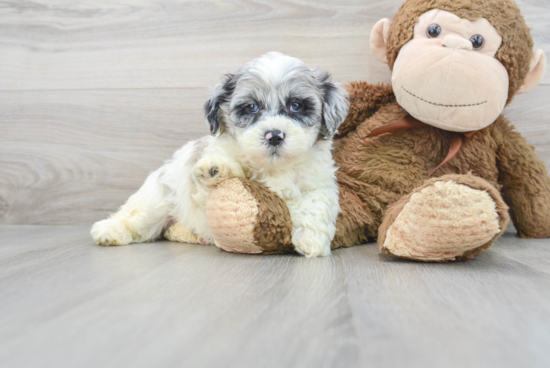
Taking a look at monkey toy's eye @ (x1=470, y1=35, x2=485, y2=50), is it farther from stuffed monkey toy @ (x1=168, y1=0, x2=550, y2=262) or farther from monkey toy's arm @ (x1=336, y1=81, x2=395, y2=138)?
monkey toy's arm @ (x1=336, y1=81, x2=395, y2=138)

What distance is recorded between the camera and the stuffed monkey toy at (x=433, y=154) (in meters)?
1.13

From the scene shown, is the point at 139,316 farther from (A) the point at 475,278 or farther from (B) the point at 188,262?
(A) the point at 475,278

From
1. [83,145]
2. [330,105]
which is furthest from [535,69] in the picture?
[83,145]

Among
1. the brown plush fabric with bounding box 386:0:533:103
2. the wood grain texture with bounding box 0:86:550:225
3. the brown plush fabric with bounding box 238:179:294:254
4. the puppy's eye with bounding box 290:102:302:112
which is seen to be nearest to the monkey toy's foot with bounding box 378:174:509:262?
the brown plush fabric with bounding box 238:179:294:254

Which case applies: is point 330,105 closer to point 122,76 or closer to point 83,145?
point 122,76

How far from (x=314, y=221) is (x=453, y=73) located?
2.01ft

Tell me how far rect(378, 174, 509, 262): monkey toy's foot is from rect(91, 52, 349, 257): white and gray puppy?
26 centimetres

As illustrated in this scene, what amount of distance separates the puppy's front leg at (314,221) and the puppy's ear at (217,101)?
1.13 feet

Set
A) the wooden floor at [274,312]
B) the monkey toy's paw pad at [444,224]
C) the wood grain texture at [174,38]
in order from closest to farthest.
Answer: the wooden floor at [274,312], the monkey toy's paw pad at [444,224], the wood grain texture at [174,38]

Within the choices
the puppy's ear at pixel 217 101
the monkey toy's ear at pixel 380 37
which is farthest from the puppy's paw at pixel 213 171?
the monkey toy's ear at pixel 380 37

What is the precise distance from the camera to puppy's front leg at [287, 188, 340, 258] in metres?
1.30

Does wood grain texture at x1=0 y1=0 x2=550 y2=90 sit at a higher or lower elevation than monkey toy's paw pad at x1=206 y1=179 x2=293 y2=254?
higher

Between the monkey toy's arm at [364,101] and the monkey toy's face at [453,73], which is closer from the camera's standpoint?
the monkey toy's face at [453,73]

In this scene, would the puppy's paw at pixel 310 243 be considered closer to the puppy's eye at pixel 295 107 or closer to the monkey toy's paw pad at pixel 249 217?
the monkey toy's paw pad at pixel 249 217
